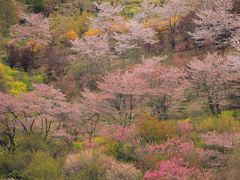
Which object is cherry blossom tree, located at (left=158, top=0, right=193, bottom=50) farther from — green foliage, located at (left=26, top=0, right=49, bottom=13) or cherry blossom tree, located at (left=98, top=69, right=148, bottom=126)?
green foliage, located at (left=26, top=0, right=49, bottom=13)

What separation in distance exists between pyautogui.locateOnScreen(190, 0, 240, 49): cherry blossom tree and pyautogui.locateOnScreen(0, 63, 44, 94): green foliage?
20763mm

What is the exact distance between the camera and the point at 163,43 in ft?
197

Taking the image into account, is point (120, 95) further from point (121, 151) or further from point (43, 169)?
point (43, 169)

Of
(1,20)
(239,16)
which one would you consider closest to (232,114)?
(239,16)

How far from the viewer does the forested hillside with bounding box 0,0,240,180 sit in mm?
A: 30766

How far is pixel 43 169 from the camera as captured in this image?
97.3 feet

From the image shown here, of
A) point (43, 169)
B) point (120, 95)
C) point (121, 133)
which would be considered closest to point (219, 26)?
point (120, 95)

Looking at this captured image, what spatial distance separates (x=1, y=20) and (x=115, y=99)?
28566mm

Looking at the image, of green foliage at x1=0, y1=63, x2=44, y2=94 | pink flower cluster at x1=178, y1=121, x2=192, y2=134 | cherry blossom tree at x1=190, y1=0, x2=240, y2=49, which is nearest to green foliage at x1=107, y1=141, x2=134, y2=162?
pink flower cluster at x1=178, y1=121, x2=192, y2=134

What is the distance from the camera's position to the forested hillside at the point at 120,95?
30766 millimetres

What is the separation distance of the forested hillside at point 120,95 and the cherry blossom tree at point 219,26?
129 millimetres

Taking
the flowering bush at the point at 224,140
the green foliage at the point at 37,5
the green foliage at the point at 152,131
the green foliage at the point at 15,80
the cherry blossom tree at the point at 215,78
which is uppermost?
the green foliage at the point at 37,5

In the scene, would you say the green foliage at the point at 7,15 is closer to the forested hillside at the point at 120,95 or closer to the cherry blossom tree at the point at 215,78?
the forested hillside at the point at 120,95

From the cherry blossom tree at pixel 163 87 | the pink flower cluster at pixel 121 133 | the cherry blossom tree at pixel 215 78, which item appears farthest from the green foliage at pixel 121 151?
the cherry blossom tree at pixel 215 78
